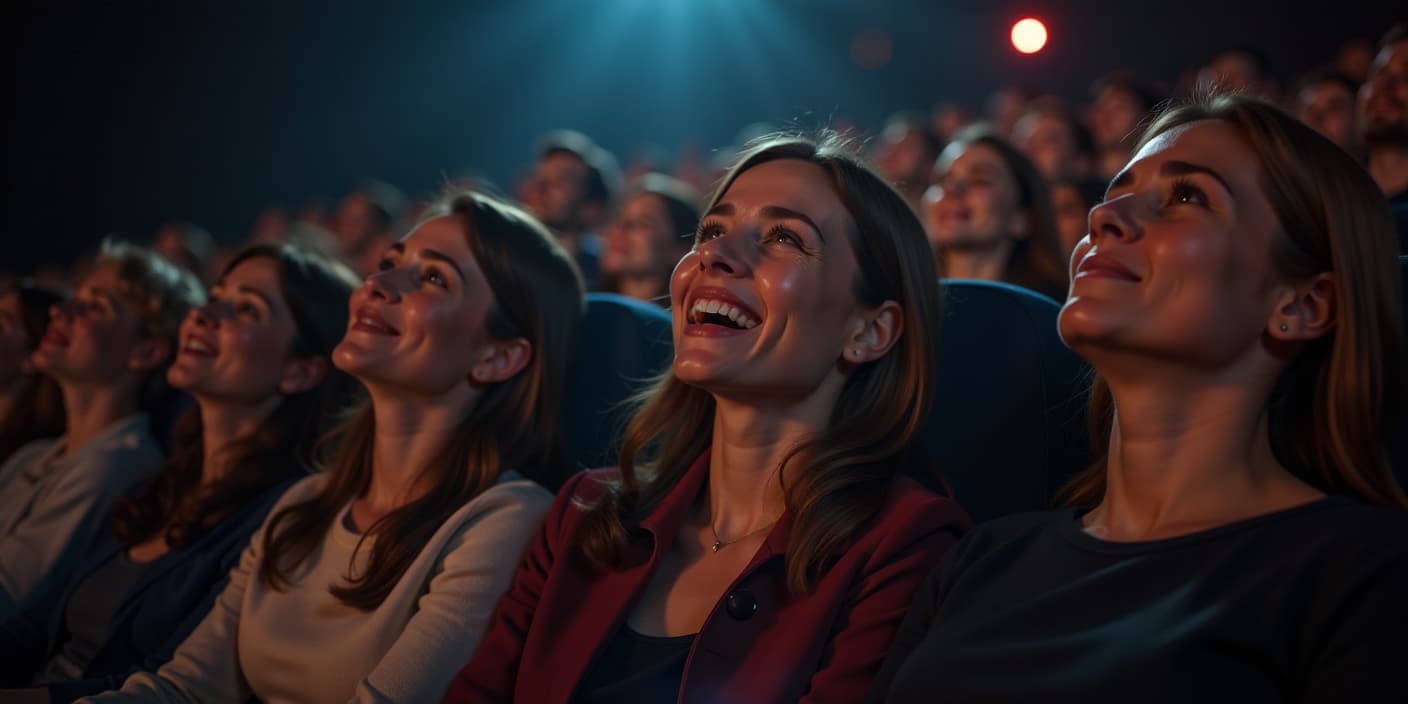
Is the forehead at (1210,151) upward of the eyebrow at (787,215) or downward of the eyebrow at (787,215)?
upward

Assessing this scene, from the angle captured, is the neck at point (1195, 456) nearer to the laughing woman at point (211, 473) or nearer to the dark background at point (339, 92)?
the laughing woman at point (211, 473)

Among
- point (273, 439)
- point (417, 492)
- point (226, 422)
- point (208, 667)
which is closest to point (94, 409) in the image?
point (226, 422)

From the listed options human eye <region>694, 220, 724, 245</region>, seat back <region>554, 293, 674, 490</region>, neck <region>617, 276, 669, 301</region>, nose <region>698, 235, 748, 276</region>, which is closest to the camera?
nose <region>698, 235, 748, 276</region>

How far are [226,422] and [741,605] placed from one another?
55.7 inches

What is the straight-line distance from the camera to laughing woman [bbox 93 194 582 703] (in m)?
1.58

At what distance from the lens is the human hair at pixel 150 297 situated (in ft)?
8.55

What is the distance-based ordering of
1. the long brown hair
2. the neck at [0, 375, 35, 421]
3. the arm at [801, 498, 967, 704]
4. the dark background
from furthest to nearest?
the dark background → the neck at [0, 375, 35, 421] → the arm at [801, 498, 967, 704] → the long brown hair

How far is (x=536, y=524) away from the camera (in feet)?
5.49

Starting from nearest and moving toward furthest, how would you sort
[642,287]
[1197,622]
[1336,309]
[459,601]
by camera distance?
[1197,622]
[1336,309]
[459,601]
[642,287]

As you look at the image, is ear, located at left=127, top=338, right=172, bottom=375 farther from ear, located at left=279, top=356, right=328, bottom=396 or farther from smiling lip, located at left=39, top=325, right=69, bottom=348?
ear, located at left=279, top=356, right=328, bottom=396

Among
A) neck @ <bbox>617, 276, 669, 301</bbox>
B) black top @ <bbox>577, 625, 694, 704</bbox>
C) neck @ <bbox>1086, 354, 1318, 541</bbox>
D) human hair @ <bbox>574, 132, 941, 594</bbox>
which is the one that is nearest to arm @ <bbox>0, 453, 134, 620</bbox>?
human hair @ <bbox>574, 132, 941, 594</bbox>

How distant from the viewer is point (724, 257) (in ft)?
4.75

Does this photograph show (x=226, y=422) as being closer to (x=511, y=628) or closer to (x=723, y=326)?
(x=511, y=628)

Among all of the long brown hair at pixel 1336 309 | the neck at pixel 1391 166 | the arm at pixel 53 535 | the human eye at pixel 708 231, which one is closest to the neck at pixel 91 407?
the arm at pixel 53 535
